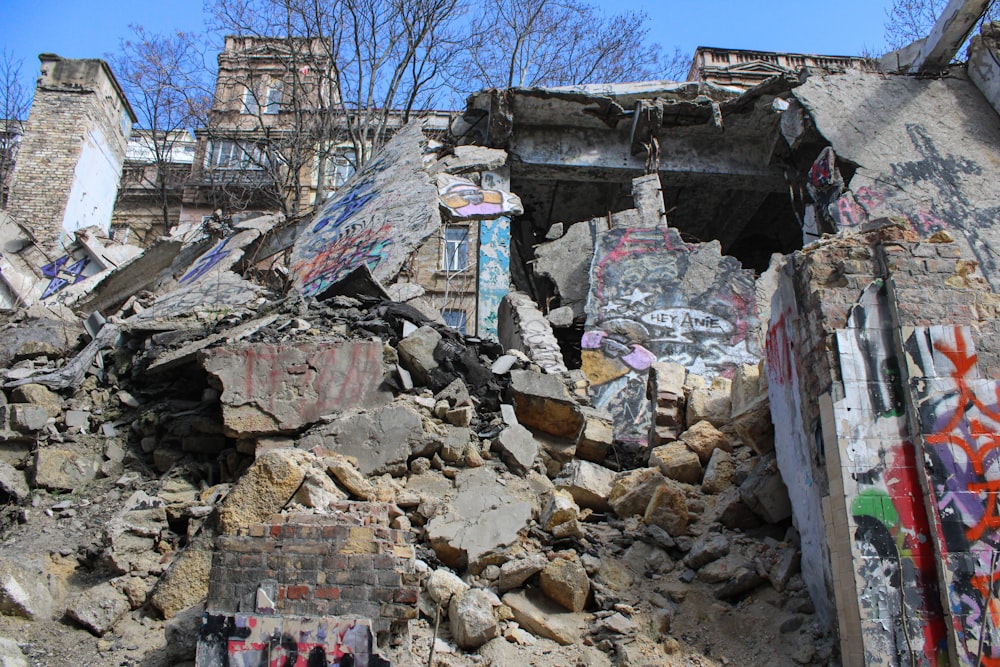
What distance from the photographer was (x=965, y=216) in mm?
8750

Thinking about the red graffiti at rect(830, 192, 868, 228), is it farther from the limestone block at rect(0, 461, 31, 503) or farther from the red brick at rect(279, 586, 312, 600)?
the limestone block at rect(0, 461, 31, 503)

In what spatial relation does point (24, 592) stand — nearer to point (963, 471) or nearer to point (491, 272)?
point (963, 471)

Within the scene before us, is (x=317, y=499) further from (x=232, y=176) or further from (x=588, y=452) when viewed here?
(x=232, y=176)

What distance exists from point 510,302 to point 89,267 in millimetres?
7540

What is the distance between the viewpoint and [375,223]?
27.0 feet

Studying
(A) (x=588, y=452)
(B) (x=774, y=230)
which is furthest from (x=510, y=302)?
(B) (x=774, y=230)

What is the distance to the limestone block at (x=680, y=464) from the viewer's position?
5.42 metres

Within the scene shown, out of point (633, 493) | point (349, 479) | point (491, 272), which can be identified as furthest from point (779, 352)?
point (491, 272)

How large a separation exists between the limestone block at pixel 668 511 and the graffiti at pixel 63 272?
9780mm

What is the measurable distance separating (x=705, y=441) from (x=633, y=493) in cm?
94

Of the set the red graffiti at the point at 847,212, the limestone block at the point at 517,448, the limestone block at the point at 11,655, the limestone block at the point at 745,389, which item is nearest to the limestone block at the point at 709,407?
the limestone block at the point at 745,389

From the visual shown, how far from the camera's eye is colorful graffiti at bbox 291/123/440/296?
24.5 ft

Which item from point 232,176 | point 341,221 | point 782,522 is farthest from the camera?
point 232,176

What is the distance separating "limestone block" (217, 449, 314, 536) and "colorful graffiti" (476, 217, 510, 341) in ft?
19.6
